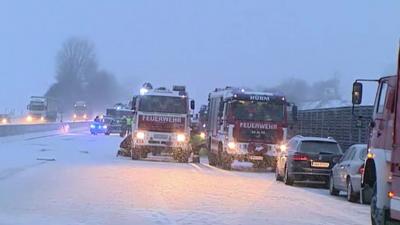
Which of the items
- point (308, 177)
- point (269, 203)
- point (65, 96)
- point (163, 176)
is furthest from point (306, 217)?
point (65, 96)

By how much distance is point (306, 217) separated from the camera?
43.6 feet

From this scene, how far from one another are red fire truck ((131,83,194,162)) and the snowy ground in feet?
22.9

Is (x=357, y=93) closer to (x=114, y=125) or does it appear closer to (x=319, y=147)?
(x=319, y=147)

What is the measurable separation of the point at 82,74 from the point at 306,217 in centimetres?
13765

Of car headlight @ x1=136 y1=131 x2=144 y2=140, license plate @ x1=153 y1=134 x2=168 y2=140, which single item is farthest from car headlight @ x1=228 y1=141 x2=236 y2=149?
car headlight @ x1=136 y1=131 x2=144 y2=140

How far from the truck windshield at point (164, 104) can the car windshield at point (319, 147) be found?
10.6 meters

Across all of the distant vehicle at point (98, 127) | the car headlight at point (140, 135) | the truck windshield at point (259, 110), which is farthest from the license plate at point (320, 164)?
the distant vehicle at point (98, 127)

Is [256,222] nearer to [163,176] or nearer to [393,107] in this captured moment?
[393,107]

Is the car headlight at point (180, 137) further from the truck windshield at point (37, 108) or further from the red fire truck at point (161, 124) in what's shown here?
the truck windshield at point (37, 108)

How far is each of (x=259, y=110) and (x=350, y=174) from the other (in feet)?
38.1

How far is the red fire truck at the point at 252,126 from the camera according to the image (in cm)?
2833

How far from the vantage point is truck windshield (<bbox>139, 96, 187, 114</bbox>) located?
31594mm

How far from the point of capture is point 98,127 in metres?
68.6

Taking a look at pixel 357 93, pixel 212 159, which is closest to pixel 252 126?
pixel 212 159
